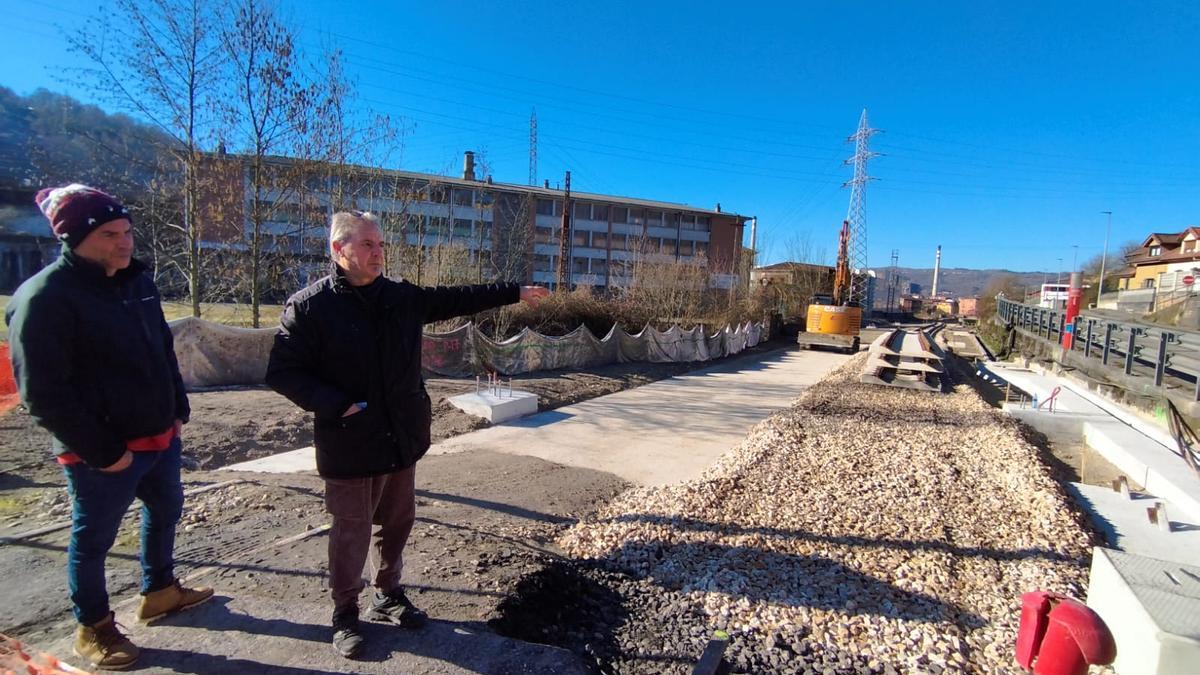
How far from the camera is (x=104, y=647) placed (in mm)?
2207

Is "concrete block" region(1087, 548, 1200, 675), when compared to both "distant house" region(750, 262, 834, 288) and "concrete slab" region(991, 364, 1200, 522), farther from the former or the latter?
"distant house" region(750, 262, 834, 288)

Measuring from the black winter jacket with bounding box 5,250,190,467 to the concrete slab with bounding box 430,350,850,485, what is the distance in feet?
14.8

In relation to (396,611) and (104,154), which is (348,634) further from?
(104,154)

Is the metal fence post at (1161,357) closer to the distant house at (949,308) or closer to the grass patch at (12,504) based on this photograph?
the grass patch at (12,504)

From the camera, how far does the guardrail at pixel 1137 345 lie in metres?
7.93

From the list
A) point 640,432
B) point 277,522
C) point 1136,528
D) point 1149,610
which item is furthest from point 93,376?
point 1136,528

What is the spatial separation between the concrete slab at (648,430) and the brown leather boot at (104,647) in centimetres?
443

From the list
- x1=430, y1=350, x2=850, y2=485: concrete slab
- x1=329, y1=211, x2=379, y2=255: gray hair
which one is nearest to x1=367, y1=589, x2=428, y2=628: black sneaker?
x1=329, y1=211, x2=379, y2=255: gray hair

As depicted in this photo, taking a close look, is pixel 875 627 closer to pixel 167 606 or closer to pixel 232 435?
pixel 167 606

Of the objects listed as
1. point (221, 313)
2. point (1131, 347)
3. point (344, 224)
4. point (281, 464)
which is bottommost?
point (281, 464)

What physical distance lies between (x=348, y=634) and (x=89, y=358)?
59.5 inches

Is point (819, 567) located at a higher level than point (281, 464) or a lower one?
higher

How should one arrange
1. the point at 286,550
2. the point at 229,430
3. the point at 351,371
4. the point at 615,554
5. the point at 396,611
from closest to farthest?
the point at 351,371 < the point at 396,611 < the point at 286,550 < the point at 615,554 < the point at 229,430

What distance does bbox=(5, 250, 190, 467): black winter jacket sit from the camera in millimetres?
2027
